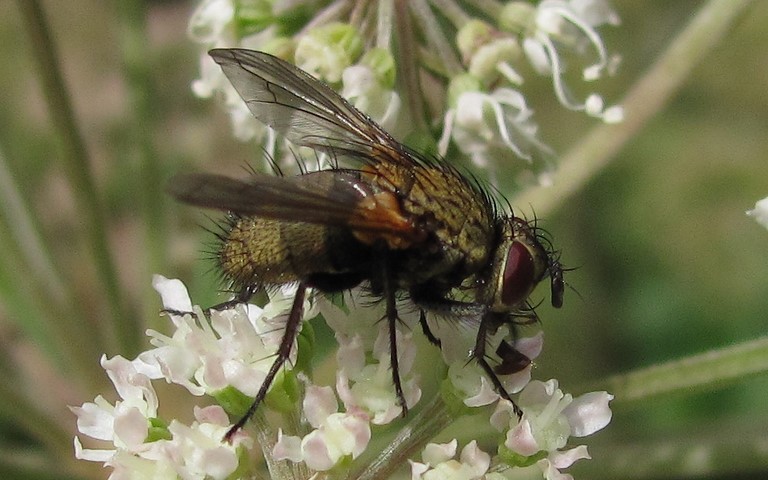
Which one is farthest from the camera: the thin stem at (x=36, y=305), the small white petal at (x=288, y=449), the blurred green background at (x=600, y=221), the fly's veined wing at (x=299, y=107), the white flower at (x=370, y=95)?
the blurred green background at (x=600, y=221)

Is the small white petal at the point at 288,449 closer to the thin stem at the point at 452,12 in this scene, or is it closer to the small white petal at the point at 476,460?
the small white petal at the point at 476,460

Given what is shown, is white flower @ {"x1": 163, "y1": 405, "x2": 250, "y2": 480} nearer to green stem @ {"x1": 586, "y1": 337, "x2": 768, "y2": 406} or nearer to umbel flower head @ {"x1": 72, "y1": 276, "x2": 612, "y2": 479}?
umbel flower head @ {"x1": 72, "y1": 276, "x2": 612, "y2": 479}

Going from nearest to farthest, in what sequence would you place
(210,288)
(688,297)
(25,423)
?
(25,423) → (210,288) → (688,297)

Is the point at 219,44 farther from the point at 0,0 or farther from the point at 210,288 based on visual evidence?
the point at 0,0

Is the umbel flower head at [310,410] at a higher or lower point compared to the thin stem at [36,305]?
lower

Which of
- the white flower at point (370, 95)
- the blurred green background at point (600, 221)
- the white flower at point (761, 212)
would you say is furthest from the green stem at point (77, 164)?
the white flower at point (761, 212)

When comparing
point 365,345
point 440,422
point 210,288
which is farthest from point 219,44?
point 440,422

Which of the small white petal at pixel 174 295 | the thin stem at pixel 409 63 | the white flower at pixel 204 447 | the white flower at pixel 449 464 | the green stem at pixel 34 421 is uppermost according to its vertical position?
the thin stem at pixel 409 63

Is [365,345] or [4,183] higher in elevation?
[4,183]
